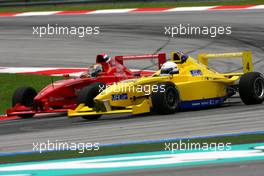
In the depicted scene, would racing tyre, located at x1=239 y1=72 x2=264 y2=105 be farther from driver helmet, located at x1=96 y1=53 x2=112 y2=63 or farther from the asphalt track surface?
driver helmet, located at x1=96 y1=53 x2=112 y2=63

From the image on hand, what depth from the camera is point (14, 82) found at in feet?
64.5

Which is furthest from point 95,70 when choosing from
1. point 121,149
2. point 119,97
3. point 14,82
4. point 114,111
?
point 121,149

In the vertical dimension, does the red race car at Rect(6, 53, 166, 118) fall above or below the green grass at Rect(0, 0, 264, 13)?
below

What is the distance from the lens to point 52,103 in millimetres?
15938

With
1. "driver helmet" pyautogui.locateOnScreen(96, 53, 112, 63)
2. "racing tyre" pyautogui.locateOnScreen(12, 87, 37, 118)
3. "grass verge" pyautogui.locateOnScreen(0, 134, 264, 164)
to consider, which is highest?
"driver helmet" pyautogui.locateOnScreen(96, 53, 112, 63)

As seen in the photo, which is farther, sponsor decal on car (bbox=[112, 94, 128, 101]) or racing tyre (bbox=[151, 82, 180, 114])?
sponsor decal on car (bbox=[112, 94, 128, 101])

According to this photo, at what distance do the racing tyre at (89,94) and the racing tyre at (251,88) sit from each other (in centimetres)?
236

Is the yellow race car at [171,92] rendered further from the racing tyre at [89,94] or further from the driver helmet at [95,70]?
the driver helmet at [95,70]

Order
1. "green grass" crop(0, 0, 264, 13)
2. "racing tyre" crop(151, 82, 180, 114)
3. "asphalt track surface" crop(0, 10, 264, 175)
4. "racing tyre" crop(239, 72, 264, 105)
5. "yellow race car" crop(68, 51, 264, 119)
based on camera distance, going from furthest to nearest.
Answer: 1. "green grass" crop(0, 0, 264, 13)
2. "racing tyre" crop(239, 72, 264, 105)
3. "yellow race car" crop(68, 51, 264, 119)
4. "racing tyre" crop(151, 82, 180, 114)
5. "asphalt track surface" crop(0, 10, 264, 175)

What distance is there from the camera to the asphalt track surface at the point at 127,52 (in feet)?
41.3

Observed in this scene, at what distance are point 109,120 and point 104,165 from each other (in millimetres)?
5025

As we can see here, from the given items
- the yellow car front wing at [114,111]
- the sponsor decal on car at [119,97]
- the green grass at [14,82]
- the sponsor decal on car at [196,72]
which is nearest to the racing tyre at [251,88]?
the sponsor decal on car at [196,72]

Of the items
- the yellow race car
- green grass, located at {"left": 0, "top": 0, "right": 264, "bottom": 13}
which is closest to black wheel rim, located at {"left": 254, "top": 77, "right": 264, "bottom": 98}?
the yellow race car

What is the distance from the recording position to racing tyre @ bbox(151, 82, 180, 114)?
47.5ft
